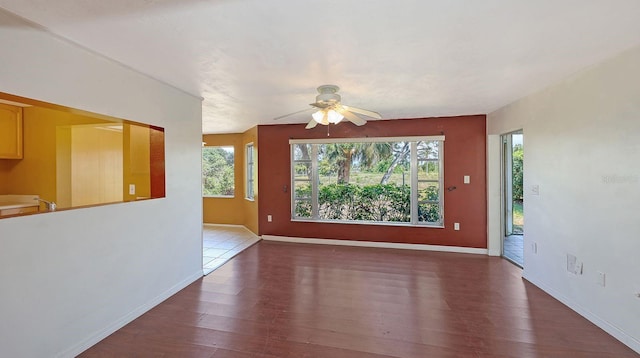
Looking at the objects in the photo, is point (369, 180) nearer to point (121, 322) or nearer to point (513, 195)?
point (513, 195)

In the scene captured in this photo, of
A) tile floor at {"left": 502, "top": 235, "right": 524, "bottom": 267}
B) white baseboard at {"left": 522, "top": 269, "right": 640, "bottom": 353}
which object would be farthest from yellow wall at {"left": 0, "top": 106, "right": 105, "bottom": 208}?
tile floor at {"left": 502, "top": 235, "right": 524, "bottom": 267}

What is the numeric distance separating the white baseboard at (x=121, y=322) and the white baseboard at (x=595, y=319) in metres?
4.14

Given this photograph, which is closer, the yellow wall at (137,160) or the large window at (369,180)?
the yellow wall at (137,160)

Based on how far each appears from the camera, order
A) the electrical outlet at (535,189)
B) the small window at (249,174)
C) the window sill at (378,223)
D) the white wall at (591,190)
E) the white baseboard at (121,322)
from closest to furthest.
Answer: the white baseboard at (121,322) < the white wall at (591,190) < the electrical outlet at (535,189) < the window sill at (378,223) < the small window at (249,174)

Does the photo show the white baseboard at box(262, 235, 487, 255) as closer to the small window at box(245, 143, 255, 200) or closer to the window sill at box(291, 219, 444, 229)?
the window sill at box(291, 219, 444, 229)

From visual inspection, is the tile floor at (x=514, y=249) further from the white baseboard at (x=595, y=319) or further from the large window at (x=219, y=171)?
the large window at (x=219, y=171)

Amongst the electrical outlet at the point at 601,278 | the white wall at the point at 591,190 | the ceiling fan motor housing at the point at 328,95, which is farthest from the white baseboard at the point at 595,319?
the ceiling fan motor housing at the point at 328,95

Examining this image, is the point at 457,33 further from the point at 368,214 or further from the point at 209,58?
the point at 368,214

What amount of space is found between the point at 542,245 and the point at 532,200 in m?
0.54

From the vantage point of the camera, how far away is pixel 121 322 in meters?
2.35

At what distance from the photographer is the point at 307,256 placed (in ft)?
14.1

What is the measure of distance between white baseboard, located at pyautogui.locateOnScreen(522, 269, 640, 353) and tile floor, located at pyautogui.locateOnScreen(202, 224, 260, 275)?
4.14 m

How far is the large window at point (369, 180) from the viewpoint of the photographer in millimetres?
4742

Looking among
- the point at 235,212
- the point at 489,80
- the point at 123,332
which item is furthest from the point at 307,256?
the point at 489,80
